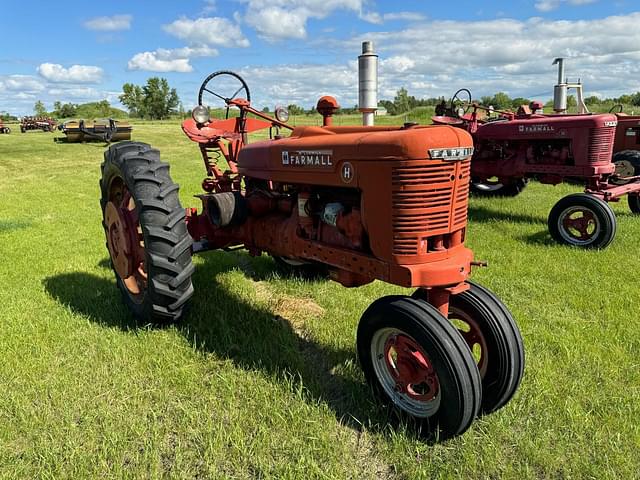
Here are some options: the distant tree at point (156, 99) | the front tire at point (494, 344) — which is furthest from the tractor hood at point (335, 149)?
the distant tree at point (156, 99)

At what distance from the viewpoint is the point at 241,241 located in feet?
14.0

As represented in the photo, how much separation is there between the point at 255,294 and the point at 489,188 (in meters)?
7.06

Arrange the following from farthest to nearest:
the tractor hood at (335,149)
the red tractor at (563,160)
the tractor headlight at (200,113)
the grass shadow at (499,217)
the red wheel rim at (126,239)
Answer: the grass shadow at (499,217)
the red tractor at (563,160)
the tractor headlight at (200,113)
the red wheel rim at (126,239)
the tractor hood at (335,149)

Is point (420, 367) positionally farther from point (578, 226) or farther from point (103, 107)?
point (103, 107)

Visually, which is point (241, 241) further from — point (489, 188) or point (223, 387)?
point (489, 188)

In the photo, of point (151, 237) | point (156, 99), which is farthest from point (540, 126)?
point (156, 99)

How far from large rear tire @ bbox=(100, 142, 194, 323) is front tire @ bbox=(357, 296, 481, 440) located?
1491 millimetres

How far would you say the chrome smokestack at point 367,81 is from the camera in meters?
7.64

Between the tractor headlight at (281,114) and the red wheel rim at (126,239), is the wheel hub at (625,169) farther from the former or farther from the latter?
the red wheel rim at (126,239)

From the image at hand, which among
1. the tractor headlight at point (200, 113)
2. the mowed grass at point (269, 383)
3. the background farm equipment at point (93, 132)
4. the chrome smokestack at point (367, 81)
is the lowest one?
the mowed grass at point (269, 383)

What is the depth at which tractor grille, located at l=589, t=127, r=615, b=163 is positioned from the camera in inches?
285

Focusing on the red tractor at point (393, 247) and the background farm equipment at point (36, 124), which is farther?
the background farm equipment at point (36, 124)

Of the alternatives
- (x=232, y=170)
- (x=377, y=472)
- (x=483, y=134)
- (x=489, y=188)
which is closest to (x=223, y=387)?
(x=377, y=472)

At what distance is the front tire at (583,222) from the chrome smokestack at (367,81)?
9.85 feet
